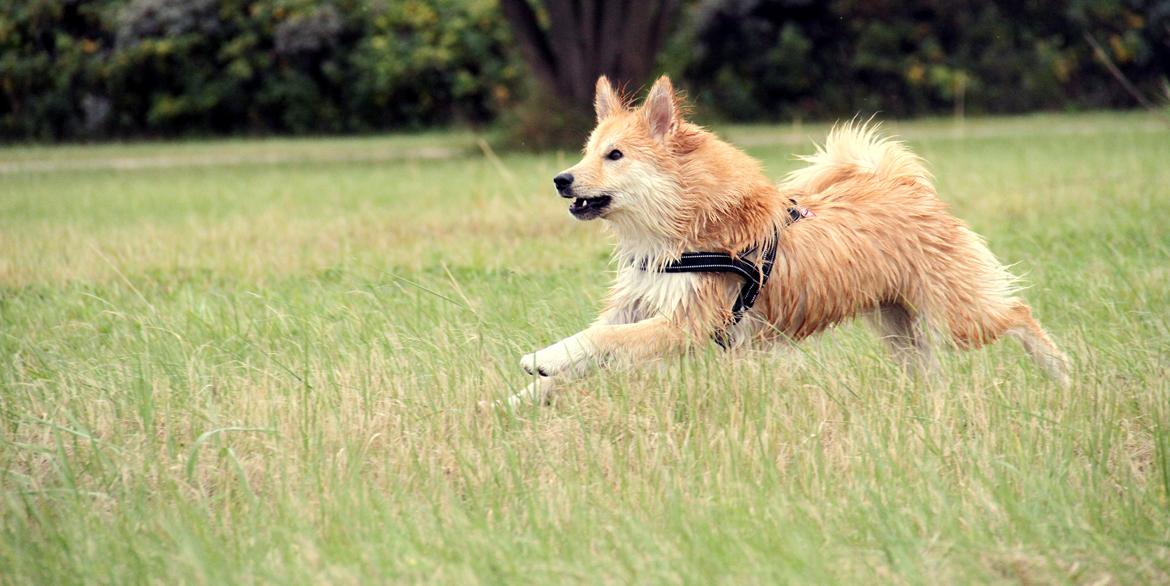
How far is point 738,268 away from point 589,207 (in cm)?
63

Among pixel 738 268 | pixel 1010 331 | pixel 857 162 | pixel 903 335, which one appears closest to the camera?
pixel 738 268

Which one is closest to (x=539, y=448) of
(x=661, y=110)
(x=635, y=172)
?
(x=635, y=172)

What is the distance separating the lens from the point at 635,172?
4.91 metres

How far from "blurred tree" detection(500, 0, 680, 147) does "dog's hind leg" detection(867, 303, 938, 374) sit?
496 inches

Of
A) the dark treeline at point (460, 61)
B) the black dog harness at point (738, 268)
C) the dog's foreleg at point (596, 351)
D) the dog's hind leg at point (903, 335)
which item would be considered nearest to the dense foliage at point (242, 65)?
the dark treeline at point (460, 61)

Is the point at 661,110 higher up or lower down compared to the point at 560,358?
higher up

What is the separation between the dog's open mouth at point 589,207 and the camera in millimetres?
4910

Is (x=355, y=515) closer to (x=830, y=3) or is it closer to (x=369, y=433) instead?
(x=369, y=433)

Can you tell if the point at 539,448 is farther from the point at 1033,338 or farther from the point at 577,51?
the point at 577,51

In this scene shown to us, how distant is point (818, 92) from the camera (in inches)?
1057

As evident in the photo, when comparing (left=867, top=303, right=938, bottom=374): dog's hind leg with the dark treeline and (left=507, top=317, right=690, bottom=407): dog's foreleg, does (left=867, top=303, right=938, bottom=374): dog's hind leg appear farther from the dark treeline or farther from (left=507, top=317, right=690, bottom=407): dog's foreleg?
the dark treeline

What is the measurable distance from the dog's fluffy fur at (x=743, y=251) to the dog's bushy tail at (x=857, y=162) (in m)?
0.25

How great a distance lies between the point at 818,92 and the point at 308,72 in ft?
35.9

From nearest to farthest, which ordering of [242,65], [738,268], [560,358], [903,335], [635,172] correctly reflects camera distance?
[560,358]
[738,268]
[635,172]
[903,335]
[242,65]
